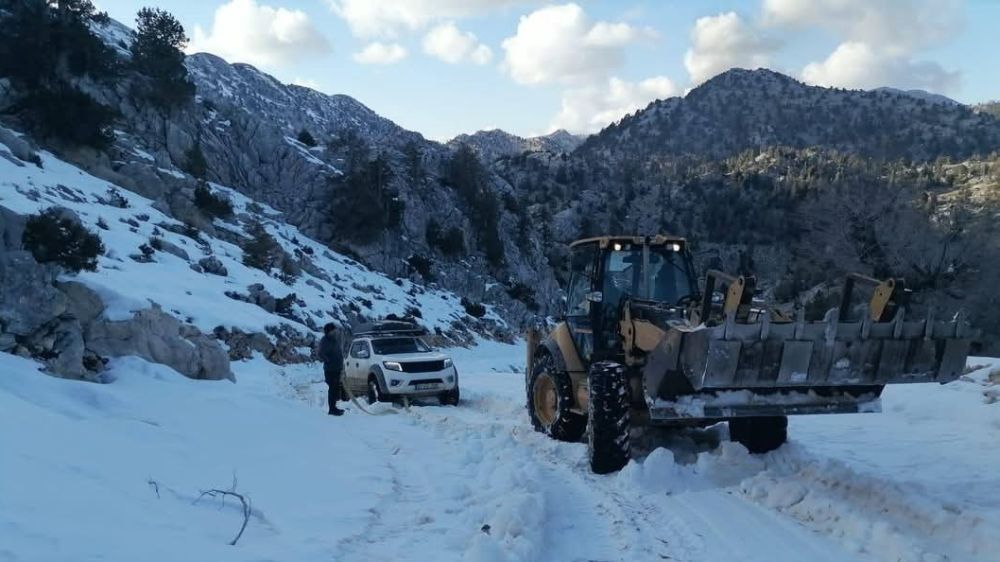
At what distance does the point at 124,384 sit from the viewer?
9258 millimetres

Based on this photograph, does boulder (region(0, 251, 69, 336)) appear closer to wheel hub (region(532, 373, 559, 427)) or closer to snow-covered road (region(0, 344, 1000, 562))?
snow-covered road (region(0, 344, 1000, 562))

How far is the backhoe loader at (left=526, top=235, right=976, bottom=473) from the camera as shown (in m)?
6.29

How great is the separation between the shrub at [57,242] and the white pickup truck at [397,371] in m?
6.02

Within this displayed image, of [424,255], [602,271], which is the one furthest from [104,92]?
[602,271]

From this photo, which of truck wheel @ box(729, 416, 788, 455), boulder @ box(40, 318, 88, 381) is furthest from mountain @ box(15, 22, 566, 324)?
truck wheel @ box(729, 416, 788, 455)

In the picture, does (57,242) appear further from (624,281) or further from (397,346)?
(624,281)

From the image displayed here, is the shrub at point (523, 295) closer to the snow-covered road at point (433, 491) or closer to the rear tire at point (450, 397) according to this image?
the rear tire at point (450, 397)

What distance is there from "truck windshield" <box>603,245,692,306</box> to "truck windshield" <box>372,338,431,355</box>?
27.5 ft

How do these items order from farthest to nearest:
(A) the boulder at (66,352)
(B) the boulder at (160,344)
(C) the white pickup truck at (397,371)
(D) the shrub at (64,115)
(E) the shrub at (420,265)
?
1. (E) the shrub at (420,265)
2. (D) the shrub at (64,115)
3. (C) the white pickup truck at (397,371)
4. (B) the boulder at (160,344)
5. (A) the boulder at (66,352)

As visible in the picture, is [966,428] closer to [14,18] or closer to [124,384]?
[124,384]

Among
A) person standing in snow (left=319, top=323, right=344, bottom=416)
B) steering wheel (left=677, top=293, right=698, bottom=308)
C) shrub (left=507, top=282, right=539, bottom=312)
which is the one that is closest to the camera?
steering wheel (left=677, top=293, right=698, bottom=308)

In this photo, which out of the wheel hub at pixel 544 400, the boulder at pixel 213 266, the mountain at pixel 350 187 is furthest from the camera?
the mountain at pixel 350 187

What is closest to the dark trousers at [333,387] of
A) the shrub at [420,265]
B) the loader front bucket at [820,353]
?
the loader front bucket at [820,353]

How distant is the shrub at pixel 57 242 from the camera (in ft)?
35.6
